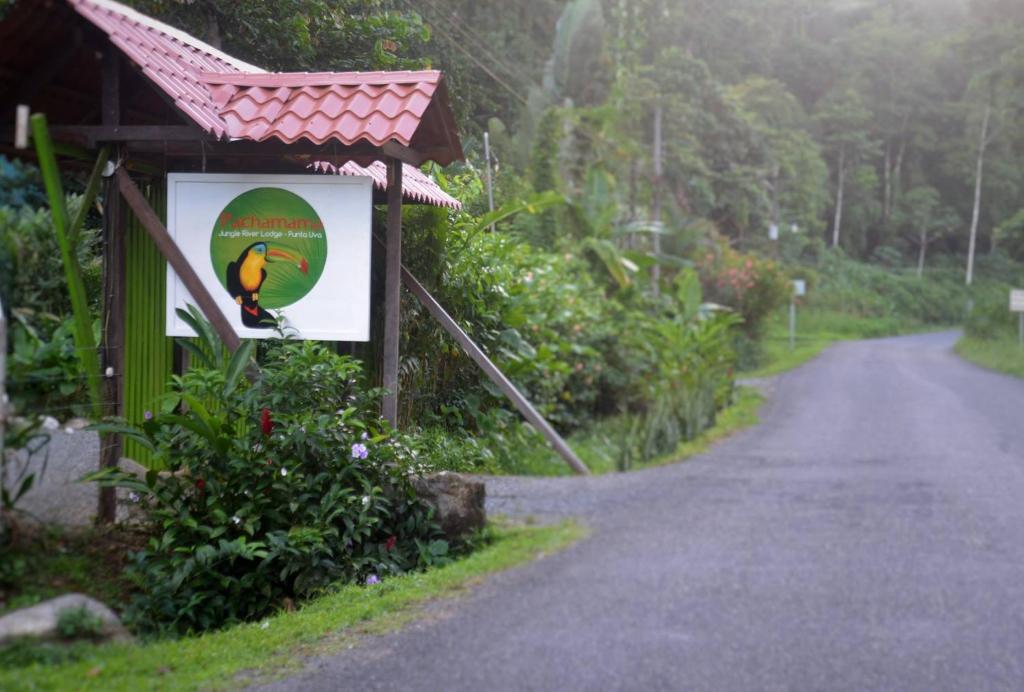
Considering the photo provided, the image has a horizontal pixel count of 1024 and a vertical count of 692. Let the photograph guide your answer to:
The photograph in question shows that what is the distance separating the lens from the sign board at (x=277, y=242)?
179 inches

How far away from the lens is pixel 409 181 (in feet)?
17.4

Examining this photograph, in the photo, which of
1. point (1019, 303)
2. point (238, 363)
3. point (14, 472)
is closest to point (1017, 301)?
point (1019, 303)

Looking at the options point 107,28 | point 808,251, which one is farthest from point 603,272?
point 808,251

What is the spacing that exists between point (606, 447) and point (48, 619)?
9384 mm

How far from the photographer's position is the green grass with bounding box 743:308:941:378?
32281mm

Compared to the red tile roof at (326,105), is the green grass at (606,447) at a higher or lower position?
lower

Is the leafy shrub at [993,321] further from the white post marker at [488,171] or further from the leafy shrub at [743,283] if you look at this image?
the white post marker at [488,171]

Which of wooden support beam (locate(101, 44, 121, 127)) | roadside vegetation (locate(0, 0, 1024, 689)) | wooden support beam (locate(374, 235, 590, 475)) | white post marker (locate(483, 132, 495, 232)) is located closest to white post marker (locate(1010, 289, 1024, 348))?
roadside vegetation (locate(0, 0, 1024, 689))

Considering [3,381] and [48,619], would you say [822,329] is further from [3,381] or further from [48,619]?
[3,381]

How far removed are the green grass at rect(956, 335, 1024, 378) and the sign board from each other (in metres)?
22.6

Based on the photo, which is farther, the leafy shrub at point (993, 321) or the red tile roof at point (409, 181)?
the leafy shrub at point (993, 321)

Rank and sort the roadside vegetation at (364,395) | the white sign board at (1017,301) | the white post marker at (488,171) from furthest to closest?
the white sign board at (1017,301), the white post marker at (488,171), the roadside vegetation at (364,395)

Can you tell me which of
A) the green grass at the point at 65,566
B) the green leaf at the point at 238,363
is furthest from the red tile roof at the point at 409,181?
the green grass at the point at 65,566

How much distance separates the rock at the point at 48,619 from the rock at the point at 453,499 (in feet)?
5.22
